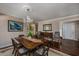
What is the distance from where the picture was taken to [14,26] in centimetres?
191

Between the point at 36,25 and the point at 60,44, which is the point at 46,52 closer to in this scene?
the point at 60,44

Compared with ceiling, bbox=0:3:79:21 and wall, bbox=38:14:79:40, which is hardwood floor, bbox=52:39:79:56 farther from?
ceiling, bbox=0:3:79:21

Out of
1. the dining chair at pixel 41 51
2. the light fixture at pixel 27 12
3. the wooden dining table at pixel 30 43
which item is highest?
the light fixture at pixel 27 12

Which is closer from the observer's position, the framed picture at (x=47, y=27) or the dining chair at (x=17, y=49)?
the dining chair at (x=17, y=49)

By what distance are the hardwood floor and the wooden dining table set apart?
446mm

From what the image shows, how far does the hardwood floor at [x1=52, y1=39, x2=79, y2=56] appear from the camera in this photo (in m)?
1.81

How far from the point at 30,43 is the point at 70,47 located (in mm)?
792

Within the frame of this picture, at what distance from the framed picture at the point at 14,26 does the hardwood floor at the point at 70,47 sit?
35.5 inches

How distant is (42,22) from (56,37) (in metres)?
0.43

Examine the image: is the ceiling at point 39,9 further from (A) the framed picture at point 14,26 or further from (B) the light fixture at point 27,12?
(A) the framed picture at point 14,26

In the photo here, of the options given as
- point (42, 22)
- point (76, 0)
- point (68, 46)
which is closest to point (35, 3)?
point (42, 22)

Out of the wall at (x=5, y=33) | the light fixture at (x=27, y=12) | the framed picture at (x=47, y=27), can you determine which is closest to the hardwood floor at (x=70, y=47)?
the framed picture at (x=47, y=27)

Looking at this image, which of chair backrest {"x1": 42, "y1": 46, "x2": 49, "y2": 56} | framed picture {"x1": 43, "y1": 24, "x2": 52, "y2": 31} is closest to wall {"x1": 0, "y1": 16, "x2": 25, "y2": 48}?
framed picture {"x1": 43, "y1": 24, "x2": 52, "y2": 31}

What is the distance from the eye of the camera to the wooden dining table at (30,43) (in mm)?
1850
